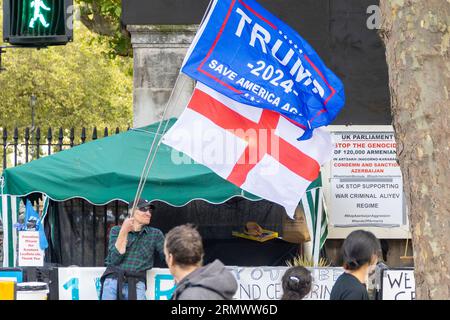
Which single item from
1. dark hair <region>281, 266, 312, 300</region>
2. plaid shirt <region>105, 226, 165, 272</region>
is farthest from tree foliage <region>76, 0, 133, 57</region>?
dark hair <region>281, 266, 312, 300</region>

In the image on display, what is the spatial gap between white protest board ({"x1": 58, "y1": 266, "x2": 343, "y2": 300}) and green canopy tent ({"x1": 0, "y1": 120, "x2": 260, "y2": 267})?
1.02 metres

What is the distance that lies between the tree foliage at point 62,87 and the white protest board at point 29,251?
24.2m

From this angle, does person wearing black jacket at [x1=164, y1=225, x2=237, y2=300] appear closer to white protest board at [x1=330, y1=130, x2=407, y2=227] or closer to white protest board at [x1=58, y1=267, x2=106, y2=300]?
white protest board at [x1=58, y1=267, x2=106, y2=300]

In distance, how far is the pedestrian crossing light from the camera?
39.0 feet

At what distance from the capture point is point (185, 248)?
6105mm

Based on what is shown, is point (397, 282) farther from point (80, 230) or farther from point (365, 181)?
point (80, 230)

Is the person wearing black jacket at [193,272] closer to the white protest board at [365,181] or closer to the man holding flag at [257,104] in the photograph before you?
the man holding flag at [257,104]

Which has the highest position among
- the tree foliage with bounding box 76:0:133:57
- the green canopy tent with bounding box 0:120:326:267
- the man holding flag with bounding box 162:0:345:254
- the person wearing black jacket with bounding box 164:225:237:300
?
the tree foliage with bounding box 76:0:133:57

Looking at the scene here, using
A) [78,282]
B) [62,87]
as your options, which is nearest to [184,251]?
[78,282]

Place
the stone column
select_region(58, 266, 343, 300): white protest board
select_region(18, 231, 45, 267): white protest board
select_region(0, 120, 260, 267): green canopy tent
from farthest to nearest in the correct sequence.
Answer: the stone column < select_region(18, 231, 45, 267): white protest board < select_region(0, 120, 260, 267): green canopy tent < select_region(58, 266, 343, 300): white protest board

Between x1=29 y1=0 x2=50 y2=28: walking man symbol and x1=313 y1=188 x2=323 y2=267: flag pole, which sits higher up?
x1=29 y1=0 x2=50 y2=28: walking man symbol

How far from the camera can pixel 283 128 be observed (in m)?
11.3

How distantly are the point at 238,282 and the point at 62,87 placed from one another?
89.8 ft
